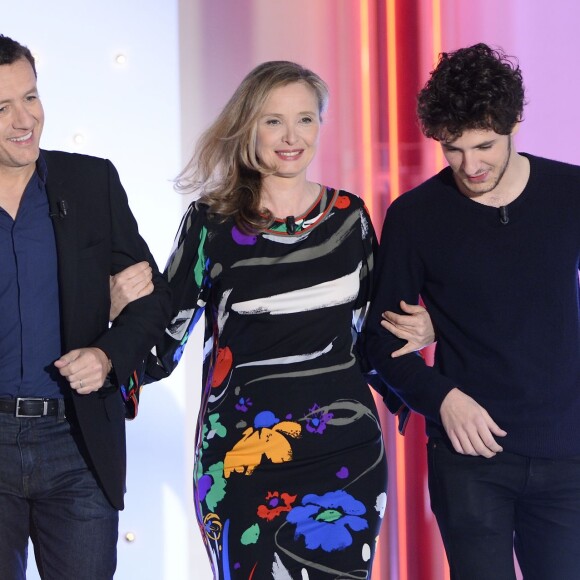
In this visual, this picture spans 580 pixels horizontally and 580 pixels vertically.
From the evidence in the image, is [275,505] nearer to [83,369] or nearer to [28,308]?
[83,369]

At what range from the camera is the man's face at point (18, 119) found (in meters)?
2.36

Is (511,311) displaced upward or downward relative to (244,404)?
upward

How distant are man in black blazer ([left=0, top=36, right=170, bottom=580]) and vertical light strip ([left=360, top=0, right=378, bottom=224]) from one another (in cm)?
126

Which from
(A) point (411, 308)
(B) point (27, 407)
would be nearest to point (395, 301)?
(A) point (411, 308)

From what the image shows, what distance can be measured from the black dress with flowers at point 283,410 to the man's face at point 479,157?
43 cm

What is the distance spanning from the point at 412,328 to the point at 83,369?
0.84 m

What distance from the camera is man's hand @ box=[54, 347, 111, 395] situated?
7.18ft

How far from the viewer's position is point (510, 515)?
2416mm

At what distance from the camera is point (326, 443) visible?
2574mm

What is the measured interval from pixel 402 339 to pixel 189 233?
0.64 metres

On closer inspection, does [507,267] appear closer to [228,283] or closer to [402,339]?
[402,339]

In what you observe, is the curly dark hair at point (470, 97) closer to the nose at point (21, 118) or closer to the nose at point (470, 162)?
the nose at point (470, 162)

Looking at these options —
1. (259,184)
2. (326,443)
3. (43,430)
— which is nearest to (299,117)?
(259,184)

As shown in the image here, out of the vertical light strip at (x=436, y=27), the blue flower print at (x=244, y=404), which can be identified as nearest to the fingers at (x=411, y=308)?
the blue flower print at (x=244, y=404)
